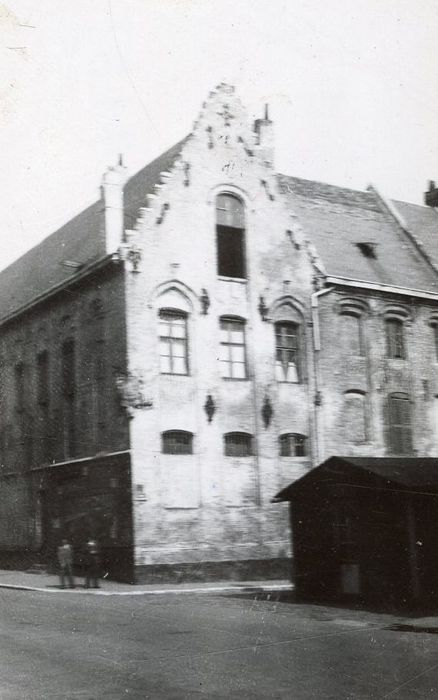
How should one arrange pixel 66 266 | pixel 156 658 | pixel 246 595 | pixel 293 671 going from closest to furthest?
pixel 293 671 → pixel 156 658 → pixel 246 595 → pixel 66 266

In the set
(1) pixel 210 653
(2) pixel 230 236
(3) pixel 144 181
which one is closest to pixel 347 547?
(1) pixel 210 653

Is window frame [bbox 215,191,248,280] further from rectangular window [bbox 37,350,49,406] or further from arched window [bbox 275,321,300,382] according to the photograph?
rectangular window [bbox 37,350,49,406]

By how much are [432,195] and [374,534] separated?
23.2m

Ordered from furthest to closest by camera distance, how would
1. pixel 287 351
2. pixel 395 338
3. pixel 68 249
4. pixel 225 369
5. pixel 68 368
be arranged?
pixel 68 249 → pixel 395 338 → pixel 68 368 → pixel 287 351 → pixel 225 369

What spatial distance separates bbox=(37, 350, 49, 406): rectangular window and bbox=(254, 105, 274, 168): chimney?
10402 mm

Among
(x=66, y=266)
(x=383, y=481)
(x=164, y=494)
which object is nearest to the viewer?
(x=383, y=481)

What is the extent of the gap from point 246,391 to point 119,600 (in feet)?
29.0

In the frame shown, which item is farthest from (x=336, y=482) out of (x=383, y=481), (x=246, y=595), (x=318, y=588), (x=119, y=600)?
(x=119, y=600)

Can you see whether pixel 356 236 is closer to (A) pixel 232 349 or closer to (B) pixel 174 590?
(A) pixel 232 349

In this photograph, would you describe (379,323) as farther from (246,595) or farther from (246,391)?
(246,595)

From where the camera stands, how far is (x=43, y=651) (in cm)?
1213

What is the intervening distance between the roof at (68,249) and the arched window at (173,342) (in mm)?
2874

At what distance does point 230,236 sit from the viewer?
1085 inches

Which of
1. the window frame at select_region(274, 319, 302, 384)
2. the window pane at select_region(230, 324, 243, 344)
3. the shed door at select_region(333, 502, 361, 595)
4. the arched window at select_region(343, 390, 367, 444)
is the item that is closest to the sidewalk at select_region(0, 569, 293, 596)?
the shed door at select_region(333, 502, 361, 595)
